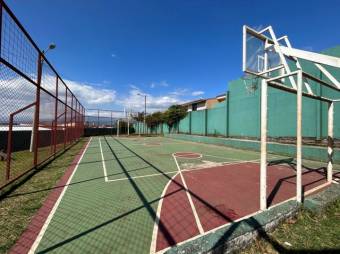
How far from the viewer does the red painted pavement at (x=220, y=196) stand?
3646 millimetres

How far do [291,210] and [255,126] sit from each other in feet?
50.1

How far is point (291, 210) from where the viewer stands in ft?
12.7

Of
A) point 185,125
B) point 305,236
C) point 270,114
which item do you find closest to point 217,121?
point 270,114

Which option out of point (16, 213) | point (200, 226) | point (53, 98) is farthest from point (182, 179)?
point (53, 98)

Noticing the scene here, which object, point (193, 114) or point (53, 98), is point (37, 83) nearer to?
point (53, 98)

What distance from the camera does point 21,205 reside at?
171 inches

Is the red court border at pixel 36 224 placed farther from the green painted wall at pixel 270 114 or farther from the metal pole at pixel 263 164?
the green painted wall at pixel 270 114

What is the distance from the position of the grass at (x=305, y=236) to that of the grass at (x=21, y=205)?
3.59 meters

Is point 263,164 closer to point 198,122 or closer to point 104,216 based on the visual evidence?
point 104,216

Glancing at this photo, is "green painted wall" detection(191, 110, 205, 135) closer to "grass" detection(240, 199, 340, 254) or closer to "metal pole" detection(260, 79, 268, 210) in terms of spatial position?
"metal pole" detection(260, 79, 268, 210)

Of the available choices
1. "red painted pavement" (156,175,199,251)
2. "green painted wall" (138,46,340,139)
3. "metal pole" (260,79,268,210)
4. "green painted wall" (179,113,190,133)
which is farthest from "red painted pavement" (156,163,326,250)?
"green painted wall" (179,113,190,133)

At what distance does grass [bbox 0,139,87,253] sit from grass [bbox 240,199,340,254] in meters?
3.59

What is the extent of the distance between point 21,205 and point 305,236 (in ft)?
18.0

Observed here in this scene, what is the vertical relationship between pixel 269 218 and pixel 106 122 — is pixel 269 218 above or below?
below
